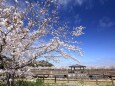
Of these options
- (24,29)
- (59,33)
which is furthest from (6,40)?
(59,33)

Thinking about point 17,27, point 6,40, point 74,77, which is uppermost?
point 17,27

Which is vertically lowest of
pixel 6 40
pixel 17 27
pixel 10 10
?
pixel 6 40

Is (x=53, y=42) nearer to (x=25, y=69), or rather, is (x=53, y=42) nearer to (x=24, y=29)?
(x=24, y=29)

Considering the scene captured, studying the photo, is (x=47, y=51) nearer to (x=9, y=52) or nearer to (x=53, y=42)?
(x=53, y=42)

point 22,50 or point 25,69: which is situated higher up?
point 22,50

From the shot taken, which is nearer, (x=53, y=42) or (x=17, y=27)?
(x=17, y=27)

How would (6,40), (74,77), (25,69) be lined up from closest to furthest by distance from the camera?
(6,40) → (25,69) → (74,77)

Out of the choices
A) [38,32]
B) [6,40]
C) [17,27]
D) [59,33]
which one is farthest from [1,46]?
[59,33]

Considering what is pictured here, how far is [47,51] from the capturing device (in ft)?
32.7

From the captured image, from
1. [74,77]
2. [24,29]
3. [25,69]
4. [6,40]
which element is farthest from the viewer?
[74,77]

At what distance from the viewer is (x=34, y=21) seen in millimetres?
9766

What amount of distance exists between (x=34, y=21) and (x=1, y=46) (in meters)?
1.86

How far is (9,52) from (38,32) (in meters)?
1.54

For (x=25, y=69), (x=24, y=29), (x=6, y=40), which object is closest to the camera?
(x=6, y=40)
